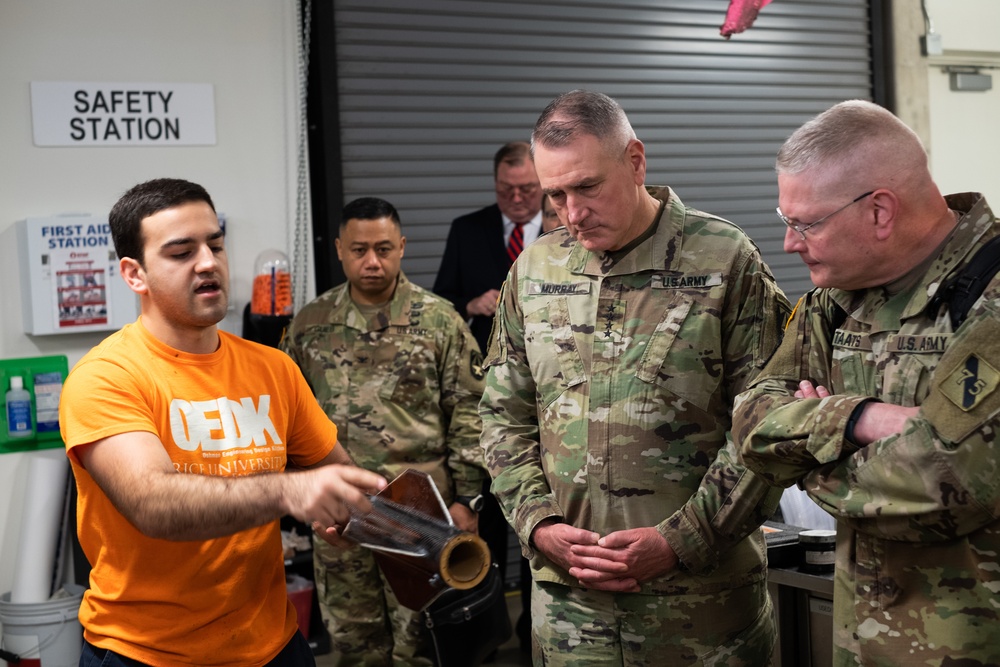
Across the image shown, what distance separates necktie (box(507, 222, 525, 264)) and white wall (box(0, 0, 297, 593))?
1.08 meters

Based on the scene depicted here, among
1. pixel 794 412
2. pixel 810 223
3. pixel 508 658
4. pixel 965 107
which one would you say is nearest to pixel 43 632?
pixel 508 658

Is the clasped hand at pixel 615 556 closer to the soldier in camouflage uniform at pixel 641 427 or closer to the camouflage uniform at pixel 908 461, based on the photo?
the soldier in camouflage uniform at pixel 641 427

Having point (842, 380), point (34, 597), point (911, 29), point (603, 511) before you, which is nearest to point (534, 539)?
point (603, 511)

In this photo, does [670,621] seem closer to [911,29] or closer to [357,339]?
[357,339]

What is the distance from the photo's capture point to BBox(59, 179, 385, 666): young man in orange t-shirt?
183 centimetres

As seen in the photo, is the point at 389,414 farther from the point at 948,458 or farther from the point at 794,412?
the point at 948,458

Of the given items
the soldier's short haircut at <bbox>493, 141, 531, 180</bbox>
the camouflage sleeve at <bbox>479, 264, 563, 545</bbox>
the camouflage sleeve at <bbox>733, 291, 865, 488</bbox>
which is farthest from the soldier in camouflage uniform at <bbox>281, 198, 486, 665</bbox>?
the camouflage sleeve at <bbox>733, 291, 865, 488</bbox>

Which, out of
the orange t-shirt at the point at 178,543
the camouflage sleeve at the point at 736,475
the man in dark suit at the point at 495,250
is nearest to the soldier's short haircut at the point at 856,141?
the camouflage sleeve at the point at 736,475

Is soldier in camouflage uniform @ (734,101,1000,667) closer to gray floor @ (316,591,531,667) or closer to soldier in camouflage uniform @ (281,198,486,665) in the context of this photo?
soldier in camouflage uniform @ (281,198,486,665)

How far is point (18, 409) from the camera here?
14.1ft

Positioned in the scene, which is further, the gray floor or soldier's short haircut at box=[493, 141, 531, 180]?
soldier's short haircut at box=[493, 141, 531, 180]

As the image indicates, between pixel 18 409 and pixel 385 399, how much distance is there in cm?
163

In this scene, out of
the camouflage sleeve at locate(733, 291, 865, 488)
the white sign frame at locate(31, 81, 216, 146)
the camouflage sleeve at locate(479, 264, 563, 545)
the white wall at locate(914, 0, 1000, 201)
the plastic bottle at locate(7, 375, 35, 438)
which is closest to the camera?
the camouflage sleeve at locate(733, 291, 865, 488)

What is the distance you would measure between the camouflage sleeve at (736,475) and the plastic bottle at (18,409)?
3.13m
